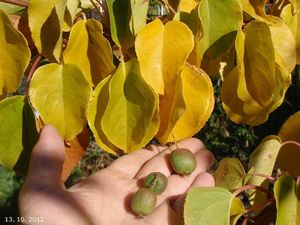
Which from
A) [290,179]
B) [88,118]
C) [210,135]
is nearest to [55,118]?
[88,118]

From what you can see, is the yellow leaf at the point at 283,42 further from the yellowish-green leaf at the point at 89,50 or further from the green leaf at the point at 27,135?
the green leaf at the point at 27,135

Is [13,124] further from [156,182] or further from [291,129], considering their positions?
[291,129]

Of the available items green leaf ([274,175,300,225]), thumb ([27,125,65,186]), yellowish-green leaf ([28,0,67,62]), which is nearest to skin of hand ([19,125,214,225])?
thumb ([27,125,65,186])

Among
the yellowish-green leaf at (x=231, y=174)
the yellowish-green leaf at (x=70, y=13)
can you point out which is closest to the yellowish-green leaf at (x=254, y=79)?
the yellowish-green leaf at (x=231, y=174)

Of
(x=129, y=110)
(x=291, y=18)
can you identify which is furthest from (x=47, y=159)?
(x=291, y=18)

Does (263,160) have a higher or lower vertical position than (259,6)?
lower

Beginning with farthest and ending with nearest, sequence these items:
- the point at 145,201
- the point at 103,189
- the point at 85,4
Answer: the point at 103,189 → the point at 145,201 → the point at 85,4

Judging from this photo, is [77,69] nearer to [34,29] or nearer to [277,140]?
[34,29]
